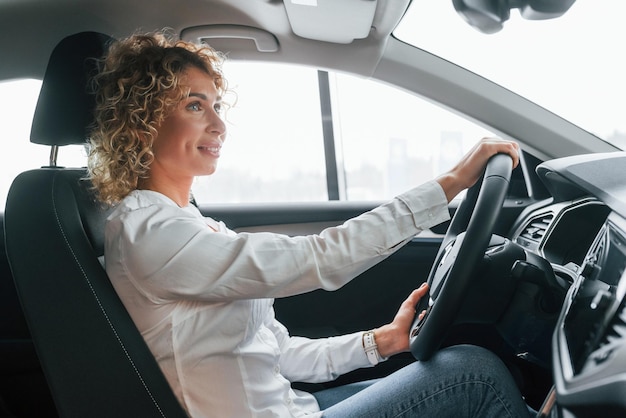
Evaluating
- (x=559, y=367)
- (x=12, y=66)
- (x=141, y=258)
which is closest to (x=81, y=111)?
(x=141, y=258)

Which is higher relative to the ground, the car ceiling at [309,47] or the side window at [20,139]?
the car ceiling at [309,47]

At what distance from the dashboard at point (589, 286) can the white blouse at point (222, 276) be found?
26 cm

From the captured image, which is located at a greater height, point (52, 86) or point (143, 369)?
point (52, 86)

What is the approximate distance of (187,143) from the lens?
1137mm

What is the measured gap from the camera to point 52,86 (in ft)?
3.76

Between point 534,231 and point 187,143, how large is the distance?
870 mm

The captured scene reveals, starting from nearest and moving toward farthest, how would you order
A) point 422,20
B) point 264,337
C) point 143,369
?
point 143,369 → point 264,337 → point 422,20

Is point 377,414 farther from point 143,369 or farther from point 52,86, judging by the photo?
point 52,86

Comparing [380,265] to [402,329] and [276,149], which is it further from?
[276,149]

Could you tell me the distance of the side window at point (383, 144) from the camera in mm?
2377

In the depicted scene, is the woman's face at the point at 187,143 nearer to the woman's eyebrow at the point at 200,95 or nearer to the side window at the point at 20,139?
the woman's eyebrow at the point at 200,95

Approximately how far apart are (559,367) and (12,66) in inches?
59.9

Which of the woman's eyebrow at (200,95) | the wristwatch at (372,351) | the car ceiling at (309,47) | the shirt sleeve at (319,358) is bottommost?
the shirt sleeve at (319,358)

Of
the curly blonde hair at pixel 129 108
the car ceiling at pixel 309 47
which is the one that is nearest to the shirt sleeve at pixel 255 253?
the curly blonde hair at pixel 129 108
